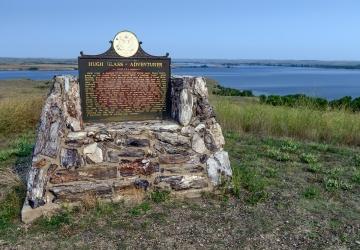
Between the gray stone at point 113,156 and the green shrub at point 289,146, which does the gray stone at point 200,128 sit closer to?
the gray stone at point 113,156

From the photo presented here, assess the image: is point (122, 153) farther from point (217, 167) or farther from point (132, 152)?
point (217, 167)

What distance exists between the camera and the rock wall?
195 inches

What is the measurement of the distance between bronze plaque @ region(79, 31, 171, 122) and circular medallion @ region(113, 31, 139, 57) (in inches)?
2.3

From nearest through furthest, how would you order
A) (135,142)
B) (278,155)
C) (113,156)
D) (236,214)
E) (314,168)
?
(236,214), (113,156), (135,142), (314,168), (278,155)

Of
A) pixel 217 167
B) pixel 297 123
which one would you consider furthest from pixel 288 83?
pixel 217 167

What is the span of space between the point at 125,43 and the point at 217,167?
6.34ft

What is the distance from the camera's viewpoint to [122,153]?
525 centimetres

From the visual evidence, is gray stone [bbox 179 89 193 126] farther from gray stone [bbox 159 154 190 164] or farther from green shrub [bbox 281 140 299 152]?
green shrub [bbox 281 140 299 152]

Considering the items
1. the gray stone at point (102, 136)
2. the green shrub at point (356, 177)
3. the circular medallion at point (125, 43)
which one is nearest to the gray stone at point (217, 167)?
the gray stone at point (102, 136)

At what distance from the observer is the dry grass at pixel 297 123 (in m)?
9.83

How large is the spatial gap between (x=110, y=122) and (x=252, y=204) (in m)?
2.04

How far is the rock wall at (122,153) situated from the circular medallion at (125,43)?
0.67 m

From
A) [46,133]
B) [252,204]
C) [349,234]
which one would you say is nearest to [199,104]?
[252,204]

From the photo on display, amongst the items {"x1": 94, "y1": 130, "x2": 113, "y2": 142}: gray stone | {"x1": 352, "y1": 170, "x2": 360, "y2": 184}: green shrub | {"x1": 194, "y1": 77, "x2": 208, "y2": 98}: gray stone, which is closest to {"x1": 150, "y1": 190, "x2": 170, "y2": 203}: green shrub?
{"x1": 94, "y1": 130, "x2": 113, "y2": 142}: gray stone
